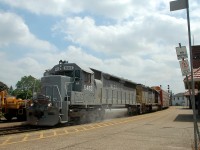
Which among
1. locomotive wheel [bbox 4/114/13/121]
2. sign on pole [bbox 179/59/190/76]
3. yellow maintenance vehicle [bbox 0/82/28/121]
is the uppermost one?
sign on pole [bbox 179/59/190/76]

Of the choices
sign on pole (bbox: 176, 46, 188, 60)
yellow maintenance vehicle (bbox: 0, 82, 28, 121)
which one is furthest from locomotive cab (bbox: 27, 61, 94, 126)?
sign on pole (bbox: 176, 46, 188, 60)

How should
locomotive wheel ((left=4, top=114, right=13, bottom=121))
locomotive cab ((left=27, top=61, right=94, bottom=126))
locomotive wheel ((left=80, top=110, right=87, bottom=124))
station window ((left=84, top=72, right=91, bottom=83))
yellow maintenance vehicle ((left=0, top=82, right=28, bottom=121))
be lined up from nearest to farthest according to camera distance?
locomotive cab ((left=27, top=61, right=94, bottom=126)) → locomotive wheel ((left=80, top=110, right=87, bottom=124)) → station window ((left=84, top=72, right=91, bottom=83)) → yellow maintenance vehicle ((left=0, top=82, right=28, bottom=121)) → locomotive wheel ((left=4, top=114, right=13, bottom=121))

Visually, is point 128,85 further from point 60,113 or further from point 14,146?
point 14,146

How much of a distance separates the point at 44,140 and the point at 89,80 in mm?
9528

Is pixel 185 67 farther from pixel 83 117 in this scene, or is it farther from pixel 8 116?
pixel 8 116

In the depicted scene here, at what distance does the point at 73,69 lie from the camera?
19688 mm

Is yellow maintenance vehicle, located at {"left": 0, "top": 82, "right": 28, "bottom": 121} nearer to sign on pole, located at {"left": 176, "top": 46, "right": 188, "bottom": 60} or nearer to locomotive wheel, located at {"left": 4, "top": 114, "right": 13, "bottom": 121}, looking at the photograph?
locomotive wheel, located at {"left": 4, "top": 114, "right": 13, "bottom": 121}

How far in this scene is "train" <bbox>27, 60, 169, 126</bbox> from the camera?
17.3 metres

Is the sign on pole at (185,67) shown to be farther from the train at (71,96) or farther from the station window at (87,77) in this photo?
the station window at (87,77)

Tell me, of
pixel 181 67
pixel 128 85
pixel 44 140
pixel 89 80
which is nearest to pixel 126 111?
pixel 128 85

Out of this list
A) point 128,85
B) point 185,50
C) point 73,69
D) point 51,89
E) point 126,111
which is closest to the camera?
point 185,50

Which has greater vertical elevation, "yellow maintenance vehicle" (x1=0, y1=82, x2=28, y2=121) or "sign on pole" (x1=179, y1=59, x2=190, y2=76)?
"sign on pole" (x1=179, y1=59, x2=190, y2=76)

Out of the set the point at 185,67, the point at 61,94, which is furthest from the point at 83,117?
the point at 185,67

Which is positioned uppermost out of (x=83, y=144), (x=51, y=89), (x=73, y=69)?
(x=73, y=69)
